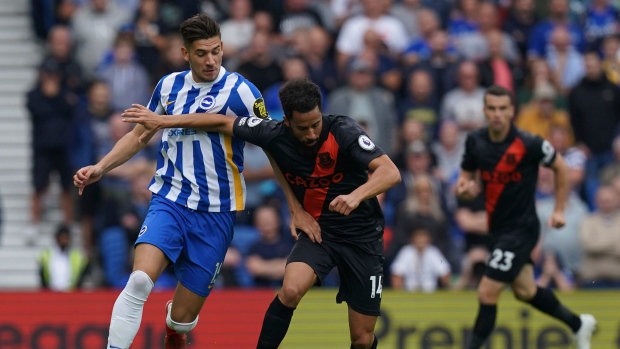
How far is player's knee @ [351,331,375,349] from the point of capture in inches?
371

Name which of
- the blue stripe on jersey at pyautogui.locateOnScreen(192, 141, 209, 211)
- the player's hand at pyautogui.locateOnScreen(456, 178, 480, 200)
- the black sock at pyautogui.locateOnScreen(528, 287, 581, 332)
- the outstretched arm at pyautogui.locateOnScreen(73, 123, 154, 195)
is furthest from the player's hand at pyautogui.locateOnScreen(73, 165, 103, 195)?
the black sock at pyautogui.locateOnScreen(528, 287, 581, 332)

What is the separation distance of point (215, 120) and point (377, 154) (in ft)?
4.16

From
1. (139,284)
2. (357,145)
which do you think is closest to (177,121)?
(139,284)

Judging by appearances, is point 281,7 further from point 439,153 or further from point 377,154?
point 377,154

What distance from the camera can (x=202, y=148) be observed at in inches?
363

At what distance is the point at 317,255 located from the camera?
30.3 ft

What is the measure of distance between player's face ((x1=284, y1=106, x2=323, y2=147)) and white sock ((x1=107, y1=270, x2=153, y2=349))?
152 centimetres

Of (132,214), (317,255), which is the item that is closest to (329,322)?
(132,214)

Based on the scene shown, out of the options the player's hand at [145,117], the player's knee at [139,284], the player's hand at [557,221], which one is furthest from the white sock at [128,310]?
the player's hand at [557,221]

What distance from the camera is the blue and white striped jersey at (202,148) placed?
9211mm

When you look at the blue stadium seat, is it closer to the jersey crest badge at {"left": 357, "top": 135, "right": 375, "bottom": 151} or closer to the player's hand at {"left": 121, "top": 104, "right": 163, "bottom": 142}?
the player's hand at {"left": 121, "top": 104, "right": 163, "bottom": 142}

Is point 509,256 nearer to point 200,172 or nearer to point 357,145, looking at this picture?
point 357,145

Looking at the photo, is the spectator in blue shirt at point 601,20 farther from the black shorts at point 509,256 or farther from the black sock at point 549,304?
the black shorts at point 509,256

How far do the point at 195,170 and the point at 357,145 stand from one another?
1281 millimetres
